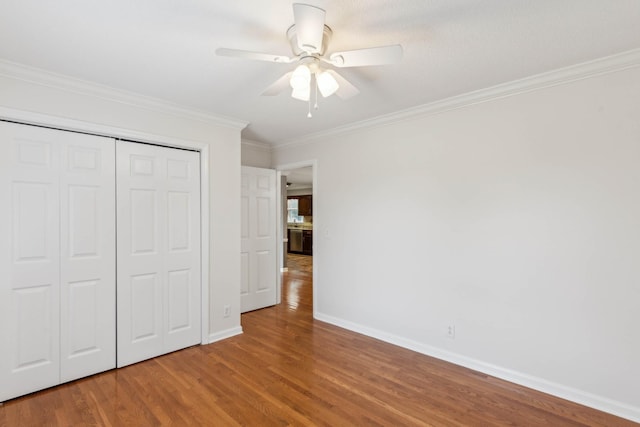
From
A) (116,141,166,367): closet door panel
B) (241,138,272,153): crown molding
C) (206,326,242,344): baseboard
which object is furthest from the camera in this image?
(241,138,272,153): crown molding

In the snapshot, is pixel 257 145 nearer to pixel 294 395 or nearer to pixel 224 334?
pixel 224 334

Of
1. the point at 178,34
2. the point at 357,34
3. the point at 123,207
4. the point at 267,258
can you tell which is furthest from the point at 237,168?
the point at 357,34

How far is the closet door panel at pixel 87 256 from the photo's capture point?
8.42 ft

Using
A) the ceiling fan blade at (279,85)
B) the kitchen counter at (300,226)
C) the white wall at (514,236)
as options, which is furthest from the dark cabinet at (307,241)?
the ceiling fan blade at (279,85)

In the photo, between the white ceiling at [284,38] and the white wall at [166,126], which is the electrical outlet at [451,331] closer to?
the white ceiling at [284,38]

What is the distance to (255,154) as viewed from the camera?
469 centimetres

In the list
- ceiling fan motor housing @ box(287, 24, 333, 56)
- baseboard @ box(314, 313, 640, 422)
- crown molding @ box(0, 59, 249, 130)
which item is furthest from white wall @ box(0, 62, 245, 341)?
ceiling fan motor housing @ box(287, 24, 333, 56)

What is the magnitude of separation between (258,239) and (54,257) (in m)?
2.39

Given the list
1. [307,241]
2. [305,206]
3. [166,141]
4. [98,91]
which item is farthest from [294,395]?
[305,206]

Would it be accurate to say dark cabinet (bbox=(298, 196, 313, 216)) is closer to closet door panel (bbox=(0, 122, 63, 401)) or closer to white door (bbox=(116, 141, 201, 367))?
white door (bbox=(116, 141, 201, 367))

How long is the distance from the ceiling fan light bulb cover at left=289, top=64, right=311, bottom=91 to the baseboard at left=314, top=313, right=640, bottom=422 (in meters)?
2.73

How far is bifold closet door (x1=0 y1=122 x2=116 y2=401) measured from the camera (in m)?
2.33

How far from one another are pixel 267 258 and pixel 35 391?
2.76 m

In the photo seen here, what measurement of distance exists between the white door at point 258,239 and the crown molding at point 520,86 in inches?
62.3
